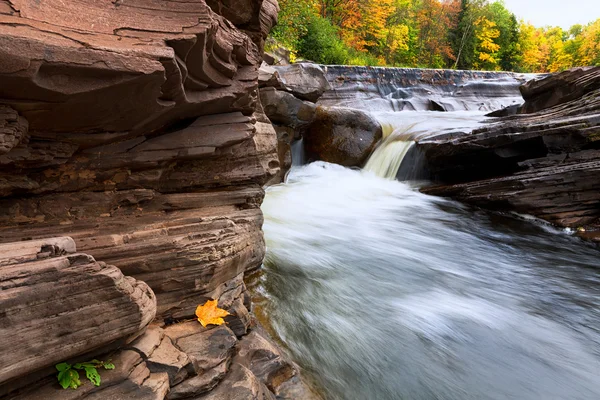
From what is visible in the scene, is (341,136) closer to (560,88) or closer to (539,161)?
(539,161)

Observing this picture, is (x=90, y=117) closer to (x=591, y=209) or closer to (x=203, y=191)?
(x=203, y=191)

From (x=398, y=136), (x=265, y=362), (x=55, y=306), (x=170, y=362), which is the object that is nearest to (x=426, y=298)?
(x=265, y=362)

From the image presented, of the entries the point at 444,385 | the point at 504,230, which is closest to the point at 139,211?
the point at 444,385

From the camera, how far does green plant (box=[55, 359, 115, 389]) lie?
7.38 ft

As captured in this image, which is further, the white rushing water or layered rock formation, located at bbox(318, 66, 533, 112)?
layered rock formation, located at bbox(318, 66, 533, 112)

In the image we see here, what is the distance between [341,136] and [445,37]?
31961 mm

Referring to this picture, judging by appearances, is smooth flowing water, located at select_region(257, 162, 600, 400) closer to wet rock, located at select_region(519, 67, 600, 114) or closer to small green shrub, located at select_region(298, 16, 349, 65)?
wet rock, located at select_region(519, 67, 600, 114)

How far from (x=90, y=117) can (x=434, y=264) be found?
569 cm

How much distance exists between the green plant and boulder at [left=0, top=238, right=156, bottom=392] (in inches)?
2.4

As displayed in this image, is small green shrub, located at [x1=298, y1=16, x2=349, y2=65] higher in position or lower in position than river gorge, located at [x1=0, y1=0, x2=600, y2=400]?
higher

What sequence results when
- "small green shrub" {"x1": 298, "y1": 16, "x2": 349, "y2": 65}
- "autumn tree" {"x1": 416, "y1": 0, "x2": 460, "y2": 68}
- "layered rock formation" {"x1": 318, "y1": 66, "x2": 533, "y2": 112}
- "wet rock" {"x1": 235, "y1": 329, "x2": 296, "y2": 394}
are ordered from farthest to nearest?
"autumn tree" {"x1": 416, "y1": 0, "x2": 460, "y2": 68} < "small green shrub" {"x1": 298, "y1": 16, "x2": 349, "y2": 65} < "layered rock formation" {"x1": 318, "y1": 66, "x2": 533, "y2": 112} < "wet rock" {"x1": 235, "y1": 329, "x2": 296, "y2": 394}

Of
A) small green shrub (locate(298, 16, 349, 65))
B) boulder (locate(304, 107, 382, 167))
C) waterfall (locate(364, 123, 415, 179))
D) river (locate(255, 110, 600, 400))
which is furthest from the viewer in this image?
small green shrub (locate(298, 16, 349, 65))

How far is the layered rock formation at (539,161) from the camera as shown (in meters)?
8.22

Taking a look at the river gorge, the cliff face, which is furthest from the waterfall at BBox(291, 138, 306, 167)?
the cliff face
